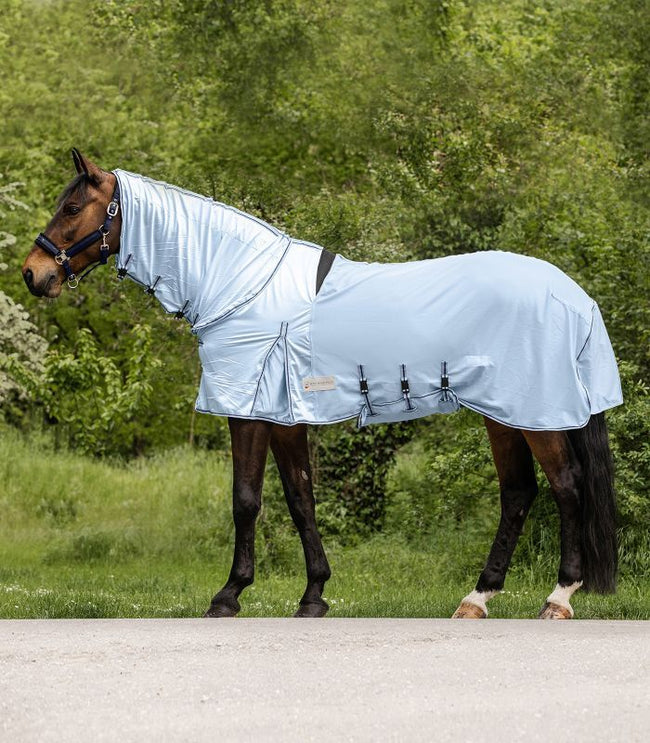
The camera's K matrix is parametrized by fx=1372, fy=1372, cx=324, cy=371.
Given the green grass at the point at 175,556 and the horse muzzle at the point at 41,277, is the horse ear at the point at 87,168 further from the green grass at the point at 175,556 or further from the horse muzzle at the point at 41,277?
the green grass at the point at 175,556

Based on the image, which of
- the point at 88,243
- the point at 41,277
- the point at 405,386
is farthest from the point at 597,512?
the point at 41,277

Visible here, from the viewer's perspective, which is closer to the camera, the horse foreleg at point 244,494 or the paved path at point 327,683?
the paved path at point 327,683

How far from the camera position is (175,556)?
14.9m

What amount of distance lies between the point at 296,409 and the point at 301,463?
474 millimetres

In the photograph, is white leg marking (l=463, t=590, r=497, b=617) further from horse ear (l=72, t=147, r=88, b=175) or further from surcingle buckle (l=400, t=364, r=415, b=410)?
horse ear (l=72, t=147, r=88, b=175)

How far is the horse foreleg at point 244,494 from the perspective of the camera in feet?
24.8

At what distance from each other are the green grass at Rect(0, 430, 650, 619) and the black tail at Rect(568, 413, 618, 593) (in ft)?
1.16

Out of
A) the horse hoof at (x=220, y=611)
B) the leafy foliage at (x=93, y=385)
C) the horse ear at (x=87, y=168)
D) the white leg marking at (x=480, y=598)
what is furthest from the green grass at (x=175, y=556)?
the horse ear at (x=87, y=168)

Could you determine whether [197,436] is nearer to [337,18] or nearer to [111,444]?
[111,444]

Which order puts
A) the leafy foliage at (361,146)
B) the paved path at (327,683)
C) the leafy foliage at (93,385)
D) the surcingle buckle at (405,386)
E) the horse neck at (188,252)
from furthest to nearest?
the leafy foliage at (93,385), the leafy foliage at (361,146), the horse neck at (188,252), the surcingle buckle at (405,386), the paved path at (327,683)

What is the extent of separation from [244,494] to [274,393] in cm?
61

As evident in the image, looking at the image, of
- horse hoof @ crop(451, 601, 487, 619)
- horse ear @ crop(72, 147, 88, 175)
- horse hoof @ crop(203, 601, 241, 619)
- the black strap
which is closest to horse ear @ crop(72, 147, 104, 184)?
horse ear @ crop(72, 147, 88, 175)

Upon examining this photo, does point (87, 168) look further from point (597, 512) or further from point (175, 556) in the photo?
point (175, 556)

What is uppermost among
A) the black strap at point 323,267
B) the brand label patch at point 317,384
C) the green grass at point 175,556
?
the black strap at point 323,267
